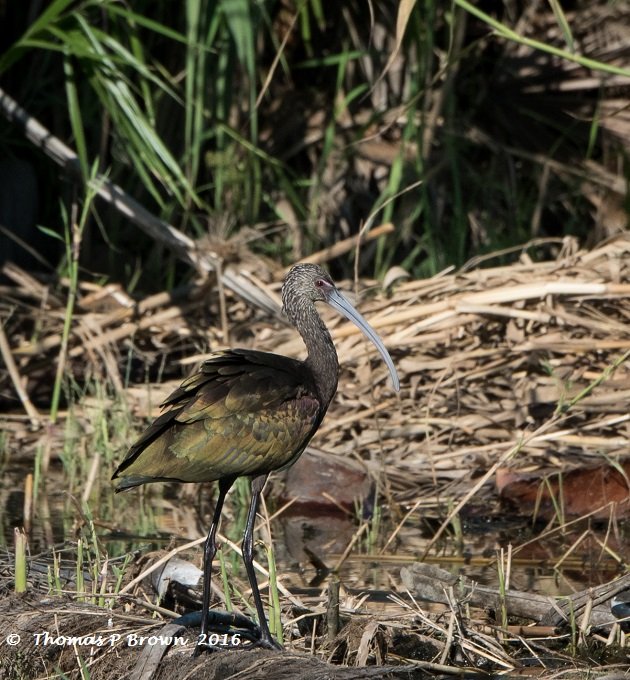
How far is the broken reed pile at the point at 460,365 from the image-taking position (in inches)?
274

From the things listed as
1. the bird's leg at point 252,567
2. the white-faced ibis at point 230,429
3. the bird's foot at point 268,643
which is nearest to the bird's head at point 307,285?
the white-faced ibis at point 230,429

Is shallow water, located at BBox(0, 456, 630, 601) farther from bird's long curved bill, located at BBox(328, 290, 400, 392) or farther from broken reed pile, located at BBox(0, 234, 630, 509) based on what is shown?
bird's long curved bill, located at BBox(328, 290, 400, 392)

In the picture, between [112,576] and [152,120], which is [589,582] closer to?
[112,576]

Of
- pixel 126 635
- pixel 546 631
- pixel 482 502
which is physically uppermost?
pixel 126 635

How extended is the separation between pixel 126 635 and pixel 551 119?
22.4ft

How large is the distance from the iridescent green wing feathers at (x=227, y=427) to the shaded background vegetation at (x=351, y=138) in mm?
4086

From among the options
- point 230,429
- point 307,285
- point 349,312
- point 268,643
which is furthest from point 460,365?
point 268,643

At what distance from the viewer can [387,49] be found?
9.62 m

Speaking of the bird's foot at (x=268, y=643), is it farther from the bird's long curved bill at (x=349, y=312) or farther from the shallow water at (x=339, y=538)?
the bird's long curved bill at (x=349, y=312)

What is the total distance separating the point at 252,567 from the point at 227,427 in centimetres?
52

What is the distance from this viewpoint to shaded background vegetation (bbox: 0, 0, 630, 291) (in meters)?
9.16

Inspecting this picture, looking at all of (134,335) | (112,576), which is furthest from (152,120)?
(112,576)

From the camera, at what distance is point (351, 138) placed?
9734 mm

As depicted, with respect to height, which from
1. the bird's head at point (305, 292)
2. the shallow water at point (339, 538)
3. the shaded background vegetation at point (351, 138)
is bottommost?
the shallow water at point (339, 538)
